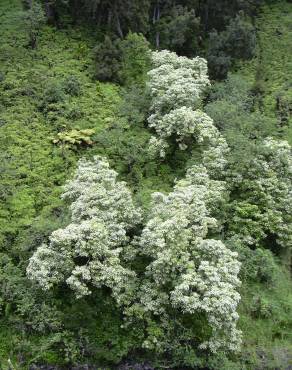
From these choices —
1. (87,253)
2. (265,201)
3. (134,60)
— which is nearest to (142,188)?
(265,201)

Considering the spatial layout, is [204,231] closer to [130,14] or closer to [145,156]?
[145,156]

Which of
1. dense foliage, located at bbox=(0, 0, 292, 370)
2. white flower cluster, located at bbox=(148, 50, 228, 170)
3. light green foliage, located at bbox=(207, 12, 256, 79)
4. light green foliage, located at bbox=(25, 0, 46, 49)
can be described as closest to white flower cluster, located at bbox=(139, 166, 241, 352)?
dense foliage, located at bbox=(0, 0, 292, 370)

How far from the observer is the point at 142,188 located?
21.1m

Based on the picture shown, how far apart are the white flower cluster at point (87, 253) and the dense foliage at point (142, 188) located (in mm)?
55

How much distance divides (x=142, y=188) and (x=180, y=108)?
→ 404 centimetres

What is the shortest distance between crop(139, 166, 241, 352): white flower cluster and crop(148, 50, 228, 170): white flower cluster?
483 centimetres

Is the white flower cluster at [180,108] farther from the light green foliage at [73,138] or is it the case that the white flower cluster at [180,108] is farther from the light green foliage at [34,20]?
the light green foliage at [34,20]

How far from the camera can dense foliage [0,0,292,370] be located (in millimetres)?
16016

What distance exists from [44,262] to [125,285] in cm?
261

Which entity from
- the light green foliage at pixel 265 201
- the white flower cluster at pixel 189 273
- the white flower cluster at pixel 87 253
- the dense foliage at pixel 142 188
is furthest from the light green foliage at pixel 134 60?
the white flower cluster at pixel 189 273

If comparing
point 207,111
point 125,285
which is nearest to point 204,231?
Result: point 125,285

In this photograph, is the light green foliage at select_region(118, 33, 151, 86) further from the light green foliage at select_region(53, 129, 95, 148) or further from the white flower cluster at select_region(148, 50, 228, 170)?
the light green foliage at select_region(53, 129, 95, 148)

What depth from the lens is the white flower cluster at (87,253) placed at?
1571 centimetres

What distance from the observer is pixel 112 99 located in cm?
2562
